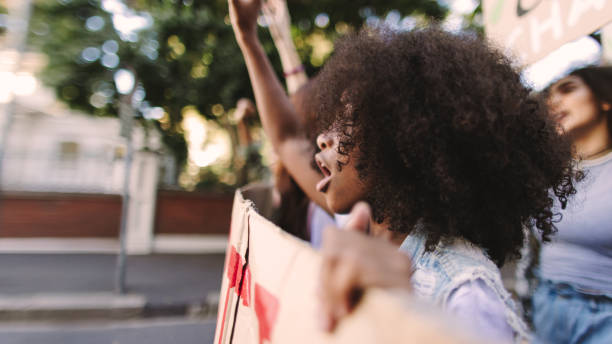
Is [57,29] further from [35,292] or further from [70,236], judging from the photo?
[35,292]

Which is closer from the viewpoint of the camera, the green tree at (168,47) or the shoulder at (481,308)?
the shoulder at (481,308)

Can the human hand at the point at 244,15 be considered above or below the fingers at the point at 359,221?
above

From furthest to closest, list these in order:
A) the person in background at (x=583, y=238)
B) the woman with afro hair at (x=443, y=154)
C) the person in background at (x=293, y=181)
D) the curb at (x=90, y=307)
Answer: the curb at (x=90, y=307)
the person in background at (x=293, y=181)
the person in background at (x=583, y=238)
the woman with afro hair at (x=443, y=154)

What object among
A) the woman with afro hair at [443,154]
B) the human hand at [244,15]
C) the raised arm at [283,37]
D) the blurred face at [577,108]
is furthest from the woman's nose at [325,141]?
the blurred face at [577,108]

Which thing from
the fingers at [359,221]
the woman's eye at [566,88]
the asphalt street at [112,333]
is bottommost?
the asphalt street at [112,333]

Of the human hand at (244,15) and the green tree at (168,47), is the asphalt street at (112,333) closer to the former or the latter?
the human hand at (244,15)

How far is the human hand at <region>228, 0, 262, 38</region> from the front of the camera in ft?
4.64

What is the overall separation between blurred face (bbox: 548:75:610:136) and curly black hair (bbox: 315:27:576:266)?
52 cm

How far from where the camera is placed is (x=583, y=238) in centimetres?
133

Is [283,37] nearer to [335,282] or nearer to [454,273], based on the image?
[454,273]

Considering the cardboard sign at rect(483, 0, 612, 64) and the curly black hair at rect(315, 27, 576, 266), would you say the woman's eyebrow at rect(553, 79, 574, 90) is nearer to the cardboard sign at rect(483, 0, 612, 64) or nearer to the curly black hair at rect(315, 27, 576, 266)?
the cardboard sign at rect(483, 0, 612, 64)

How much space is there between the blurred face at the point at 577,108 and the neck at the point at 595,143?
2cm

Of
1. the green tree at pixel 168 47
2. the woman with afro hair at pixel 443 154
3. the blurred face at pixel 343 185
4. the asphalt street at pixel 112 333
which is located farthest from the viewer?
the green tree at pixel 168 47

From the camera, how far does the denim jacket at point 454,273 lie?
713mm
